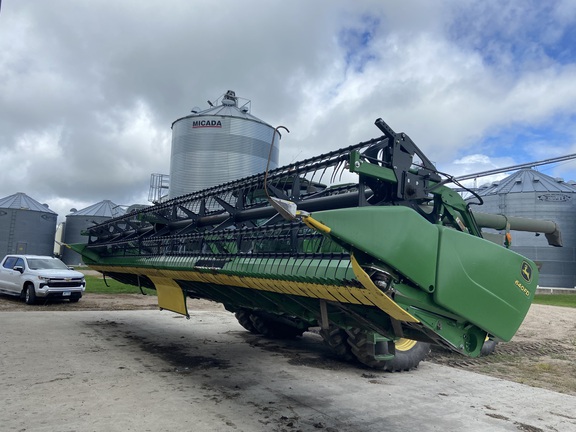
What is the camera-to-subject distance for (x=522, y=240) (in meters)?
26.5

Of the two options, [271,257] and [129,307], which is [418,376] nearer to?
[271,257]

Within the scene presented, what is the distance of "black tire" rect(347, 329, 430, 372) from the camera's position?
5704 mm

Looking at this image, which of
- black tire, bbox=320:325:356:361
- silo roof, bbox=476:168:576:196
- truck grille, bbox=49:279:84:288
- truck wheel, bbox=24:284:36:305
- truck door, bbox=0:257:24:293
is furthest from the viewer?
silo roof, bbox=476:168:576:196

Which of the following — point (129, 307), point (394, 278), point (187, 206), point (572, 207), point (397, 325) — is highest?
point (572, 207)

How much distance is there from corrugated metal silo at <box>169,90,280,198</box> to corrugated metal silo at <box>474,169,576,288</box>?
16392 mm

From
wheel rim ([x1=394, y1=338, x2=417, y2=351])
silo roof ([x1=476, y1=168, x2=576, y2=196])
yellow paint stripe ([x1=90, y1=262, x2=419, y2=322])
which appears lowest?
wheel rim ([x1=394, y1=338, x2=417, y2=351])

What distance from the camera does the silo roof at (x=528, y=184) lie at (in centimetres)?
2728

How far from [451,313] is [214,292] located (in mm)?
3182

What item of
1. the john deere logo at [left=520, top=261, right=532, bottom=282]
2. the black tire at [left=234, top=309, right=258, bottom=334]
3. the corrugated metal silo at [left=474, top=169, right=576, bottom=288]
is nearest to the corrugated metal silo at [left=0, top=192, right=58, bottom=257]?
the black tire at [left=234, top=309, right=258, bottom=334]

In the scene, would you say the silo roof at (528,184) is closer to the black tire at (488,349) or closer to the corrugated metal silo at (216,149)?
the corrugated metal silo at (216,149)

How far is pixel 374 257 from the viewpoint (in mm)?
2830

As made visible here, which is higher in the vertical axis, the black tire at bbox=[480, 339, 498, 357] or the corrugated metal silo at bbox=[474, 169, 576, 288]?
the corrugated metal silo at bbox=[474, 169, 576, 288]

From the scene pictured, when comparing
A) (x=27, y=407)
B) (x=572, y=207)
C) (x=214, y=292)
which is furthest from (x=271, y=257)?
(x=572, y=207)

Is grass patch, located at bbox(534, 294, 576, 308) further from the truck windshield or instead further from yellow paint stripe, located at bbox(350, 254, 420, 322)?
the truck windshield
